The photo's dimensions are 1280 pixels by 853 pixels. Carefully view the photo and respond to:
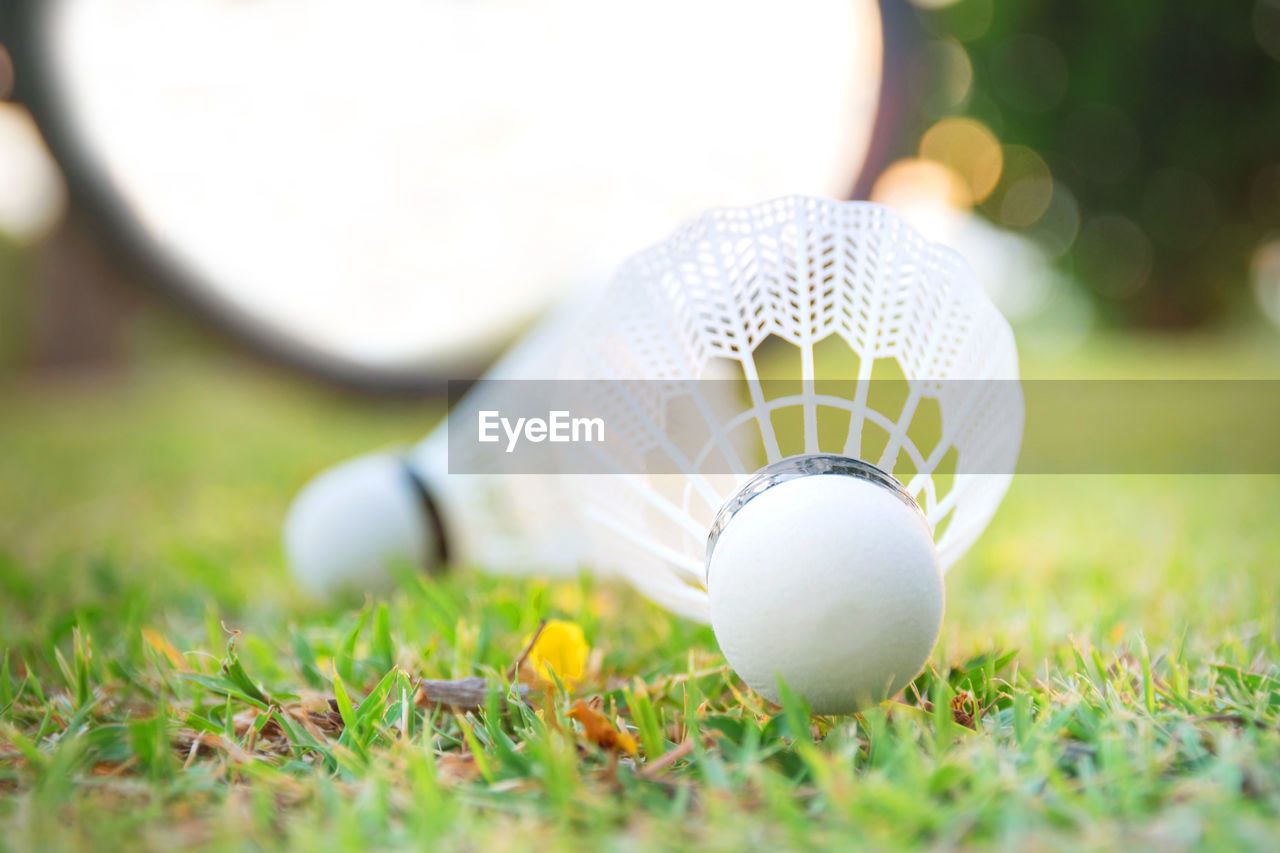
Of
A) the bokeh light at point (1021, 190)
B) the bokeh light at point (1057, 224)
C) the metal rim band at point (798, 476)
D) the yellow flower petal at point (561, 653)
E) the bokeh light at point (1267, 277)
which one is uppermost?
the bokeh light at point (1021, 190)

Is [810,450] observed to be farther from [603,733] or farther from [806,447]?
[603,733]

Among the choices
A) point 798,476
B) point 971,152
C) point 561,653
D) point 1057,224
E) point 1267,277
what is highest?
point 971,152

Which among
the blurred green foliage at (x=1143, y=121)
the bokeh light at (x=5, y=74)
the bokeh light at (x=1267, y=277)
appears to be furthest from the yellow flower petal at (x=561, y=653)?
the bokeh light at (x=1267, y=277)

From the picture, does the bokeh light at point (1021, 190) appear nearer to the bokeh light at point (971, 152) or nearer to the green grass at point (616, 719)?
the bokeh light at point (971, 152)

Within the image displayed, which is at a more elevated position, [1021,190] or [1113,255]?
[1021,190]

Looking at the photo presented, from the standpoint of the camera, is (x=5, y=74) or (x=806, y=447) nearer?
(x=806, y=447)

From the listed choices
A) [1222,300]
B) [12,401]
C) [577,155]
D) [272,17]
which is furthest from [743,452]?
[1222,300]

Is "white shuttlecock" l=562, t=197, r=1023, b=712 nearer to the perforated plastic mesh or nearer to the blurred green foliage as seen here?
the perforated plastic mesh

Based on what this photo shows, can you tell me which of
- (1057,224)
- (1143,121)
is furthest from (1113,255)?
(1143,121)
